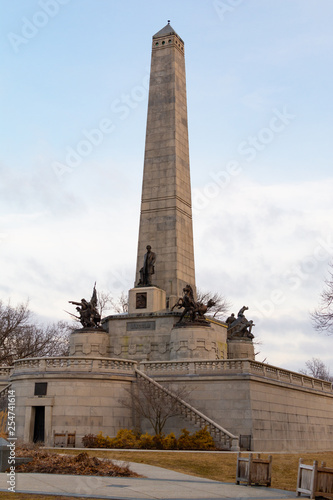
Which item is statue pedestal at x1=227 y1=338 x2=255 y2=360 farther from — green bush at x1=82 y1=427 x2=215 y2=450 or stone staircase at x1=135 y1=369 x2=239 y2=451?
green bush at x1=82 y1=427 x2=215 y2=450

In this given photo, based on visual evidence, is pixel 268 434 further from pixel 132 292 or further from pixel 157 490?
pixel 157 490

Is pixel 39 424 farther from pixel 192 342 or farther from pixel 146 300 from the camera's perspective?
pixel 146 300

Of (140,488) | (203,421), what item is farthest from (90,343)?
(140,488)

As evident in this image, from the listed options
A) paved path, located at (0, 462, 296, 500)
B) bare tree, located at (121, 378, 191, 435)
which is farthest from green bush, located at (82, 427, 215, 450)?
paved path, located at (0, 462, 296, 500)

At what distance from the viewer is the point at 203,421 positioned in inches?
1094

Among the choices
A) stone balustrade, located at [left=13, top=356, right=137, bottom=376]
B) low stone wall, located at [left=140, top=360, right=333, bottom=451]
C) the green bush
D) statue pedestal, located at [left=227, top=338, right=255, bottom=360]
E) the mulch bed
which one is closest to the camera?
the mulch bed

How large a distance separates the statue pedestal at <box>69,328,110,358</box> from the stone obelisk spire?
4920 mm

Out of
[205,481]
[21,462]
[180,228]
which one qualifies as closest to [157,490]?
[205,481]

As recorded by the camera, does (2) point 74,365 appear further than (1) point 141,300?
No

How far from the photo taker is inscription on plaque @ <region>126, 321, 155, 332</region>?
36031 mm

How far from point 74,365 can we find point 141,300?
8474 mm

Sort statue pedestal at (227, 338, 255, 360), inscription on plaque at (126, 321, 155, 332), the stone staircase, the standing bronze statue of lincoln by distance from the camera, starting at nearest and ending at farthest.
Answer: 1. the stone staircase
2. inscription on plaque at (126, 321, 155, 332)
3. the standing bronze statue of lincoln
4. statue pedestal at (227, 338, 255, 360)

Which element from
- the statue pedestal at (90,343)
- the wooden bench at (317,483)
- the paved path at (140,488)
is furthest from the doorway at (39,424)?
the wooden bench at (317,483)

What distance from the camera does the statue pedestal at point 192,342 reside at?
110 feet
